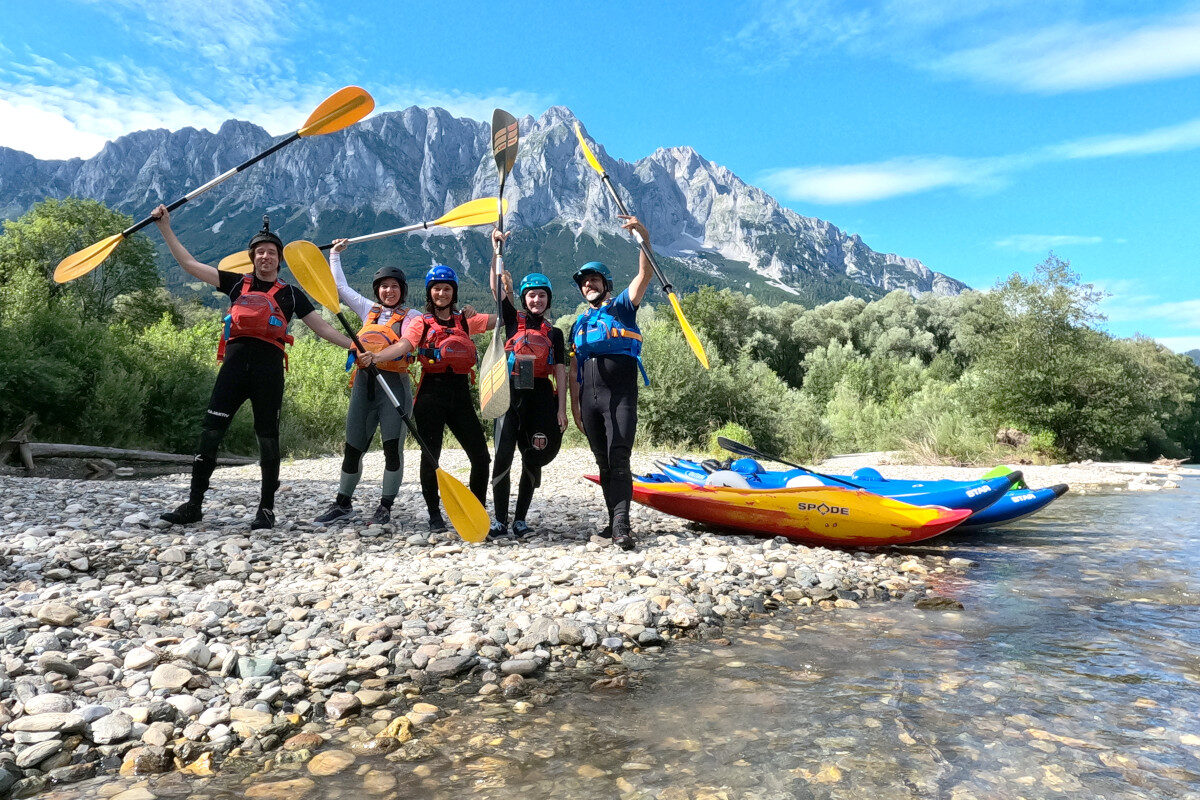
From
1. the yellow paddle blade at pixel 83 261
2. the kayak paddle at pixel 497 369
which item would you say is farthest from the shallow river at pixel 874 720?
the yellow paddle blade at pixel 83 261

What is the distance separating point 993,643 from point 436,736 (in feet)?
9.81

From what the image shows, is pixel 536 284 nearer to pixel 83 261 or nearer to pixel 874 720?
pixel 874 720

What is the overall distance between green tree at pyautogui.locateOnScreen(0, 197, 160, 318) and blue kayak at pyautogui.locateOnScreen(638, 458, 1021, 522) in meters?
28.1

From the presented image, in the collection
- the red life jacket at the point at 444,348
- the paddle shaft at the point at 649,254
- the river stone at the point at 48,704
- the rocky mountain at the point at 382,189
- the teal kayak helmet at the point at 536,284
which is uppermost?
the rocky mountain at the point at 382,189

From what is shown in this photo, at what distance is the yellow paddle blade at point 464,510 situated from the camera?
5.01m

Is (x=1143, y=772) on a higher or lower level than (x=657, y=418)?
lower

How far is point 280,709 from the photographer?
2762 millimetres

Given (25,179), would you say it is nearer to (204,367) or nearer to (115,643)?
(204,367)

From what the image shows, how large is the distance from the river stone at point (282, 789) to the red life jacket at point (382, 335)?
10.9 ft

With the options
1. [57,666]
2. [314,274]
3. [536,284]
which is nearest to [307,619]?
[57,666]

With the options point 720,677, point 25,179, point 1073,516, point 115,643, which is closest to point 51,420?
point 115,643

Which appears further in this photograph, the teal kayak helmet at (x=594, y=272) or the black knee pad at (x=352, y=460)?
the black knee pad at (x=352, y=460)

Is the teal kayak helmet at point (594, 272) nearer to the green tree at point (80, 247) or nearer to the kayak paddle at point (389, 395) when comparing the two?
the kayak paddle at point (389, 395)

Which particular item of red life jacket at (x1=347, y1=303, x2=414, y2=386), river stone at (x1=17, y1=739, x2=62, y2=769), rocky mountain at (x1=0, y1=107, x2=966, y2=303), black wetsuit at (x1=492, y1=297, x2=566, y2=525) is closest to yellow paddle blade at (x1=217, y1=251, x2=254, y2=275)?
red life jacket at (x1=347, y1=303, x2=414, y2=386)
